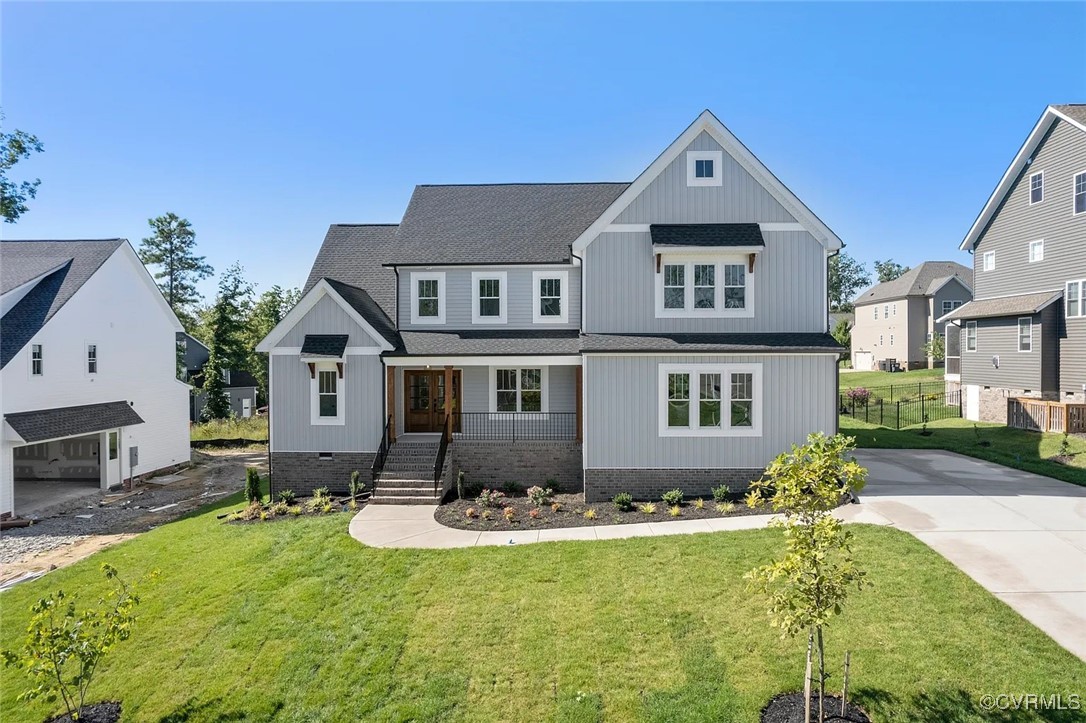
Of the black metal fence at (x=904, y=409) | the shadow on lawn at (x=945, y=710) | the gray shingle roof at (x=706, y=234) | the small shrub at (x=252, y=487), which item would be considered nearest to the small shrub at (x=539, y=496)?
the gray shingle roof at (x=706, y=234)

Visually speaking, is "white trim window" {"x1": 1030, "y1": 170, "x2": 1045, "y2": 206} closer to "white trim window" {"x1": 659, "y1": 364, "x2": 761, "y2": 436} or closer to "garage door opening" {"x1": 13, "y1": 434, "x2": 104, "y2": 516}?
"white trim window" {"x1": 659, "y1": 364, "x2": 761, "y2": 436}

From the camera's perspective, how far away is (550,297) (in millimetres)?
15836

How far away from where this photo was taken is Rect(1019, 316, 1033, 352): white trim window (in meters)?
20.6

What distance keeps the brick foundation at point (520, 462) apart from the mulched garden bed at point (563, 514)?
1568 mm

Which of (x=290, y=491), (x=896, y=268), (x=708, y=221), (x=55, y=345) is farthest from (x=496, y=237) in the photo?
(x=896, y=268)

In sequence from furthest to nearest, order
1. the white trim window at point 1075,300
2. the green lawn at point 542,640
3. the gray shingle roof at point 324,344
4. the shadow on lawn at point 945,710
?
1. the white trim window at point 1075,300
2. the gray shingle roof at point 324,344
3. the green lawn at point 542,640
4. the shadow on lawn at point 945,710

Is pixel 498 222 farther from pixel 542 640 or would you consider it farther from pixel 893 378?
pixel 893 378

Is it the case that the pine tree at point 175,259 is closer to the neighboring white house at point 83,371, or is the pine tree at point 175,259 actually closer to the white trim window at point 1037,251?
the neighboring white house at point 83,371

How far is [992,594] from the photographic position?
24.1 ft

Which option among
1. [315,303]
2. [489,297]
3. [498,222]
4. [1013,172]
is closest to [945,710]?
[489,297]

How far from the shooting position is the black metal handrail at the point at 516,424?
603 inches

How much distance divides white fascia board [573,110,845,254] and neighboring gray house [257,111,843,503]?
0.05m

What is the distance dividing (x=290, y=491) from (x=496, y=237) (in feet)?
31.7

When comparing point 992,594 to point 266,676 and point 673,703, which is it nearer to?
point 673,703
